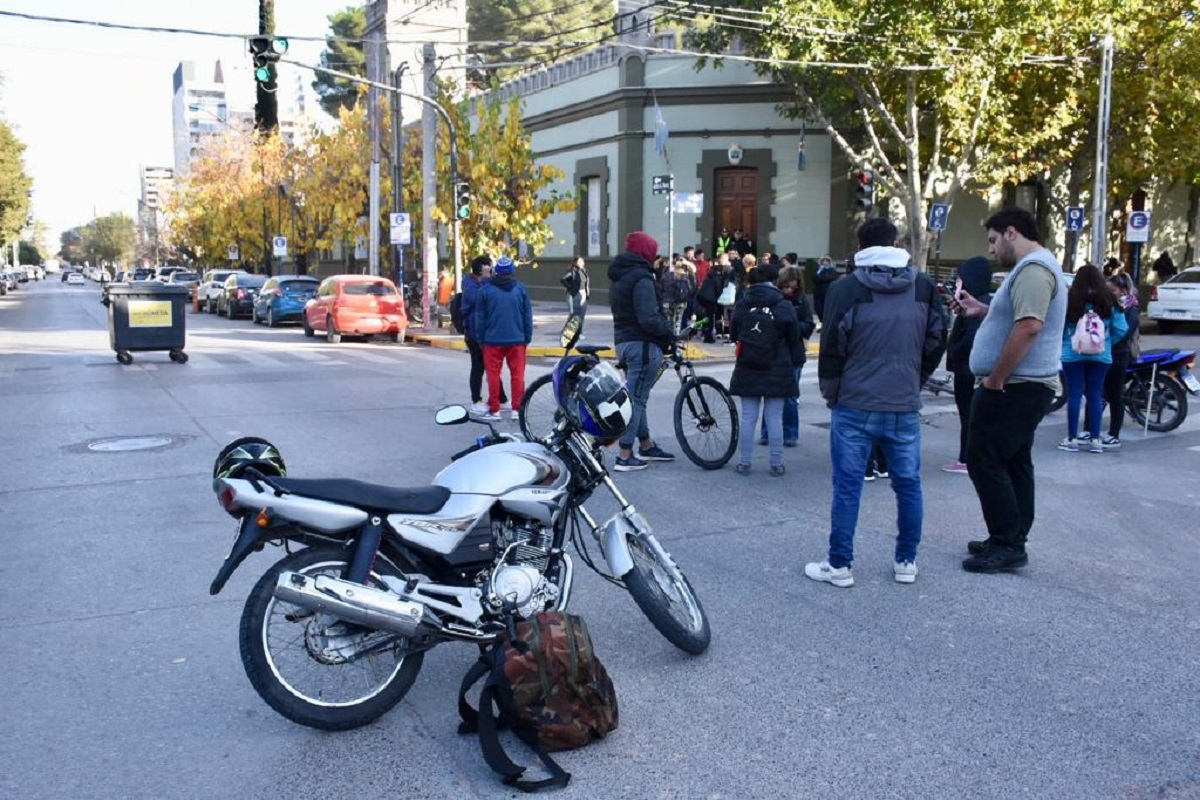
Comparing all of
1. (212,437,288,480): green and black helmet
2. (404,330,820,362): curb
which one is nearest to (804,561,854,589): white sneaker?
(212,437,288,480): green and black helmet

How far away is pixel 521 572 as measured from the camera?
441 centimetres

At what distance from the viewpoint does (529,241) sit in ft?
100

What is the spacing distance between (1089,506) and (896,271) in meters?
3.32

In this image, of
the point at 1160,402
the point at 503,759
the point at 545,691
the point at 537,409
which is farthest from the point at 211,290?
the point at 503,759

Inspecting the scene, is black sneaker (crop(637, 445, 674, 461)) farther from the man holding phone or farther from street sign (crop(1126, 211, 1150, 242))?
street sign (crop(1126, 211, 1150, 242))

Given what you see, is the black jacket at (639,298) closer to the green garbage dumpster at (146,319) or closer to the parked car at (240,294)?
the green garbage dumpster at (146,319)

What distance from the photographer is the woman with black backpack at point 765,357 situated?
355 inches

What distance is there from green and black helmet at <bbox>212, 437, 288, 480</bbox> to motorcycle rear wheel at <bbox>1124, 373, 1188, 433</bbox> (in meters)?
9.52

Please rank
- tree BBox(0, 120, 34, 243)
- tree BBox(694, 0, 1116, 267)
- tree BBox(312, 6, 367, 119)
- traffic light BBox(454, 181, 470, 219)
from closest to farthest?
tree BBox(694, 0, 1116, 267), traffic light BBox(454, 181, 470, 219), tree BBox(0, 120, 34, 243), tree BBox(312, 6, 367, 119)

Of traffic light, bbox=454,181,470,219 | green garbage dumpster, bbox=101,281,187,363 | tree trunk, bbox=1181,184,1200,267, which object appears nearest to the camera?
green garbage dumpster, bbox=101,281,187,363

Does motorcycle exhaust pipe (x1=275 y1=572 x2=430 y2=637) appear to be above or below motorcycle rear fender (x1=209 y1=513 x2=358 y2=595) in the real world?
below

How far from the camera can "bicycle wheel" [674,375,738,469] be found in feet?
31.1

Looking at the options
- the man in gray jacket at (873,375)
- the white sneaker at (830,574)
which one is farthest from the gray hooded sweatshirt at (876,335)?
the white sneaker at (830,574)

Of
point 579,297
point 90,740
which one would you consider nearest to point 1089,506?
point 90,740
